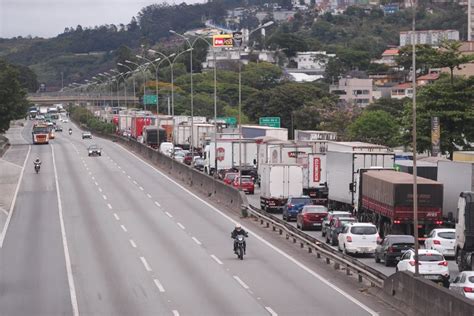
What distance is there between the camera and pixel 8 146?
395 feet

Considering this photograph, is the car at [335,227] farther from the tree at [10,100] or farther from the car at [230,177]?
the tree at [10,100]

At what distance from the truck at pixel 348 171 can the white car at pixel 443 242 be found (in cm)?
1209

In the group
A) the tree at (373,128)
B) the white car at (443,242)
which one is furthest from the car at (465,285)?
the tree at (373,128)

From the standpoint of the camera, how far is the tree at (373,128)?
11762 cm

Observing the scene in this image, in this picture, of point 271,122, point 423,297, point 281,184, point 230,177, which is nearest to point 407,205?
point 281,184

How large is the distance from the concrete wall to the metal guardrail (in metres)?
1.83

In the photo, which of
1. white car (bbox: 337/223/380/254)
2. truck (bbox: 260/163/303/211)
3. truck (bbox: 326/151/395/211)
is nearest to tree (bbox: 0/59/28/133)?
truck (bbox: 260/163/303/211)

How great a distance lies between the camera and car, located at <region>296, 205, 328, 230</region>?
49.6 metres

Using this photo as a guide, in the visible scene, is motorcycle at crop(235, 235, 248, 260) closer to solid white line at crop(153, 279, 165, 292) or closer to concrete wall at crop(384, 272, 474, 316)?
solid white line at crop(153, 279, 165, 292)

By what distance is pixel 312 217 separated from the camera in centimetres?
4966

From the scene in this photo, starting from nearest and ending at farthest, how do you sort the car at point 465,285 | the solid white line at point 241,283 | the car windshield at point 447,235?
1. the car at point 465,285
2. the solid white line at point 241,283
3. the car windshield at point 447,235

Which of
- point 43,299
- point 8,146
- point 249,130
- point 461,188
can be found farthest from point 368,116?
point 43,299

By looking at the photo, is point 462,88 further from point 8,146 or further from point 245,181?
point 8,146

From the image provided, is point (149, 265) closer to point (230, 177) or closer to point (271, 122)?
point (230, 177)
